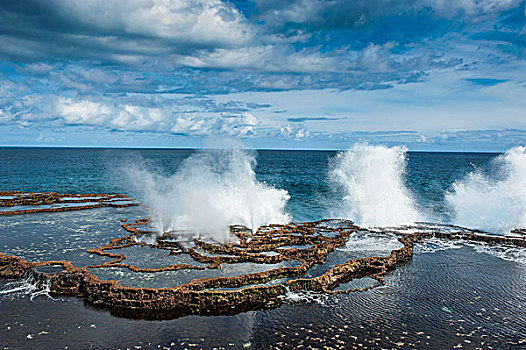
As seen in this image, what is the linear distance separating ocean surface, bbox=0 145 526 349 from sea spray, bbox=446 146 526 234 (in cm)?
14

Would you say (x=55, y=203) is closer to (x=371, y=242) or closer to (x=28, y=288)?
(x=28, y=288)

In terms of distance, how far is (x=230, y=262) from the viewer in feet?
87.0

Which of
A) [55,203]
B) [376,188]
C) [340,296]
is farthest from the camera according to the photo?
[55,203]

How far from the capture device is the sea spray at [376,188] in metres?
44.5

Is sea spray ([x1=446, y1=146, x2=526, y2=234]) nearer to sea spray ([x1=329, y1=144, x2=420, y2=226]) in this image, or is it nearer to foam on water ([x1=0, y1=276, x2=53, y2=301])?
sea spray ([x1=329, y1=144, x2=420, y2=226])

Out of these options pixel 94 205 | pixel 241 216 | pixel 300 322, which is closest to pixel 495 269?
pixel 300 322

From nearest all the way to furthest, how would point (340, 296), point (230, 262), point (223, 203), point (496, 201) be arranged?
point (340, 296) < point (230, 262) < point (223, 203) < point (496, 201)

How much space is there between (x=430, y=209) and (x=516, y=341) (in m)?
38.7

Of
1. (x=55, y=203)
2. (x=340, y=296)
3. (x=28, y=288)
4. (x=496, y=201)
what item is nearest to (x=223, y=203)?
(x=28, y=288)

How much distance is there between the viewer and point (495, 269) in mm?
26766

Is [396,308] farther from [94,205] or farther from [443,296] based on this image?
[94,205]

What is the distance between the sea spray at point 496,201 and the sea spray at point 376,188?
620 cm

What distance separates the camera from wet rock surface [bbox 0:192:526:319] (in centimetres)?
1972

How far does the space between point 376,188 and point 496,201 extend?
14.3 m
